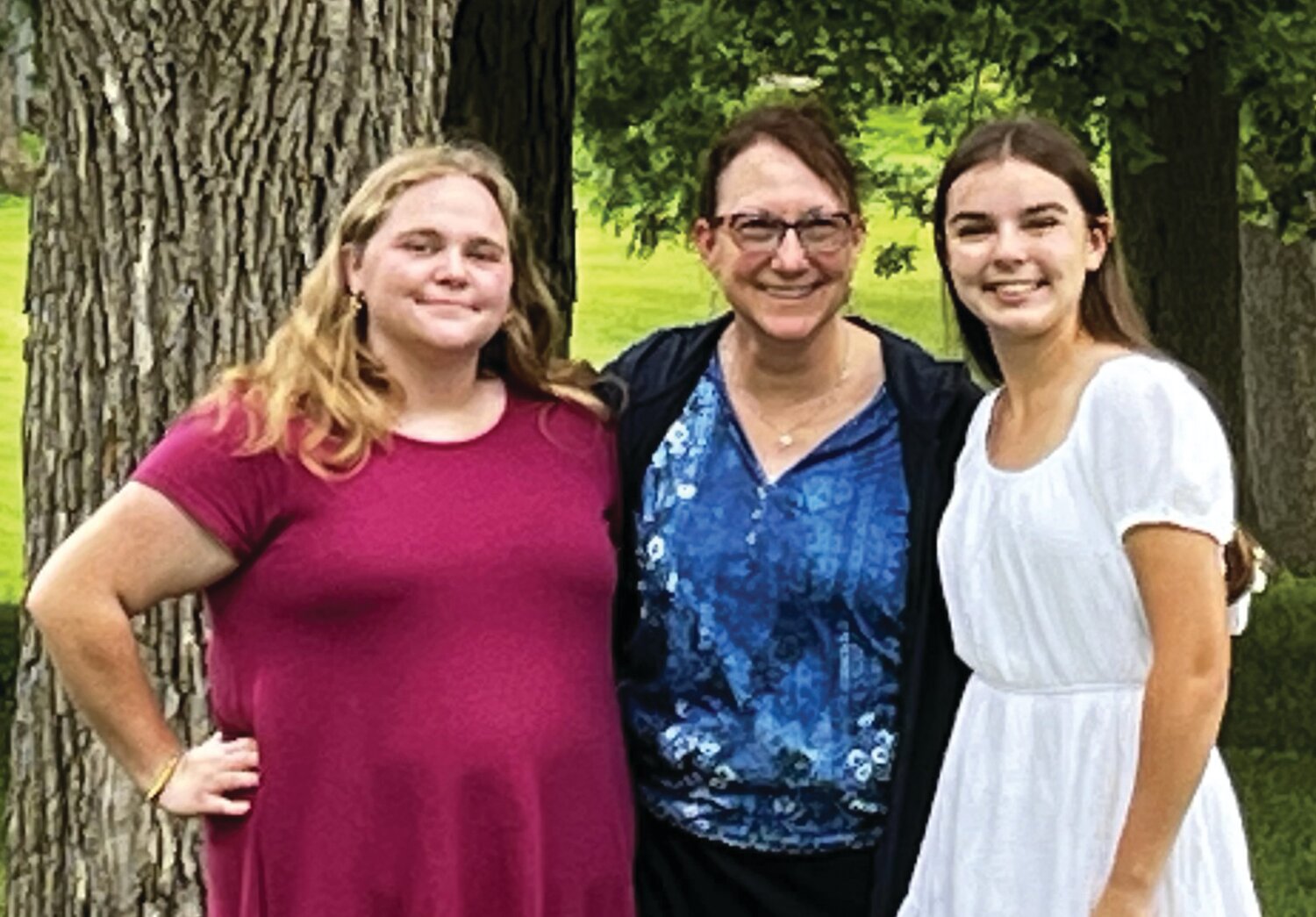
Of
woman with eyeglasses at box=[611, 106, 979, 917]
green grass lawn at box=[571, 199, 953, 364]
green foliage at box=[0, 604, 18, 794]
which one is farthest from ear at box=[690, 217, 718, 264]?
green grass lawn at box=[571, 199, 953, 364]

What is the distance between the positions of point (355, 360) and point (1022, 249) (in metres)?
0.98

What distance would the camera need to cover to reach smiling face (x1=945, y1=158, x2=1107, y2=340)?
154 inches

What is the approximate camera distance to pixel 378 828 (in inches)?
158

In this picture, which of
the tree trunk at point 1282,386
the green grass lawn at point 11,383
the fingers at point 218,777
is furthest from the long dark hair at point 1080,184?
the tree trunk at point 1282,386

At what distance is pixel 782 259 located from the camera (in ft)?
13.9

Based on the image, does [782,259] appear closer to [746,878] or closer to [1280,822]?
[746,878]

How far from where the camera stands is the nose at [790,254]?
13.8 feet

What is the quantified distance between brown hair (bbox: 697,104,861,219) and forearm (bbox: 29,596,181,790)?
112cm

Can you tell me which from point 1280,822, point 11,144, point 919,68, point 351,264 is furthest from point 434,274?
point 11,144

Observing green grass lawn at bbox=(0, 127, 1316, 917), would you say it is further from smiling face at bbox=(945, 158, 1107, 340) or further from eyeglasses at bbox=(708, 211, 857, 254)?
smiling face at bbox=(945, 158, 1107, 340)

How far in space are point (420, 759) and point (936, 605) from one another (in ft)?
2.68

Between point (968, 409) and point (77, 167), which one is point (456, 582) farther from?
point (77, 167)

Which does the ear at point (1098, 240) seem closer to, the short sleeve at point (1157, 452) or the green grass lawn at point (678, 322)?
the short sleeve at point (1157, 452)

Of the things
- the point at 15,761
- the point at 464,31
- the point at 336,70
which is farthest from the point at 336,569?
the point at 464,31
